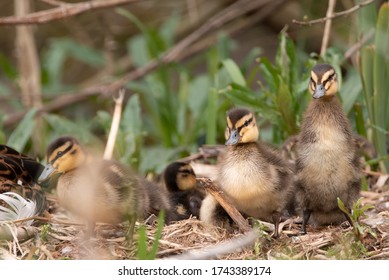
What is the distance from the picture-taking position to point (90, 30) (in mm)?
10625

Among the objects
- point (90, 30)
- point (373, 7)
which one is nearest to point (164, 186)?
point (373, 7)

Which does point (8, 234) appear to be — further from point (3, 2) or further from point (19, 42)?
point (3, 2)

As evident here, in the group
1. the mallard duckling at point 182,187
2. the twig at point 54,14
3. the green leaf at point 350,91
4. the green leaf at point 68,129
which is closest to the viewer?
the mallard duckling at point 182,187

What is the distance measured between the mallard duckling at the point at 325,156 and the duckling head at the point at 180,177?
799 millimetres

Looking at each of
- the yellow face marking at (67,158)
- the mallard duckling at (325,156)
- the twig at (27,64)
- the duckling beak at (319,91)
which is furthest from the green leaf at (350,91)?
the twig at (27,64)

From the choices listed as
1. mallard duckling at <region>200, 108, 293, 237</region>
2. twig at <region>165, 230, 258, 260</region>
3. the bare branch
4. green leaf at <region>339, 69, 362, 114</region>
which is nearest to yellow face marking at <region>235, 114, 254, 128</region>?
mallard duckling at <region>200, 108, 293, 237</region>

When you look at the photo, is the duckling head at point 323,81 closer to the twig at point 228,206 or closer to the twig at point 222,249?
the twig at point 228,206

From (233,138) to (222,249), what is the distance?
1.91 ft

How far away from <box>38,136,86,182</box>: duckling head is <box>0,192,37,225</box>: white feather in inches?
8.3

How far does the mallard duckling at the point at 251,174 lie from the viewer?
4.93m

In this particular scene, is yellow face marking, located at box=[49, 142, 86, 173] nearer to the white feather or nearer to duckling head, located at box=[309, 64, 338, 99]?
the white feather

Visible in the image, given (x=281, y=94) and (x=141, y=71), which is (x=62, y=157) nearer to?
(x=281, y=94)

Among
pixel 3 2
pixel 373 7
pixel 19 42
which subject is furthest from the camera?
pixel 3 2

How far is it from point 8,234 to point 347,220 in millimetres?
1812
